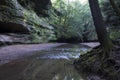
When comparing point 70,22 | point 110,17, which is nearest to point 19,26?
point 110,17

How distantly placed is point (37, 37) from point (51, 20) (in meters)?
8.66

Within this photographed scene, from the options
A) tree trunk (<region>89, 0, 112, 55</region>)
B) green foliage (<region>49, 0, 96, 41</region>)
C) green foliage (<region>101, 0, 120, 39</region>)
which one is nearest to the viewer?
tree trunk (<region>89, 0, 112, 55</region>)

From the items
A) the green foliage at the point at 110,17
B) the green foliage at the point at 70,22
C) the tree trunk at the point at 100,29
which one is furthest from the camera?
the green foliage at the point at 70,22

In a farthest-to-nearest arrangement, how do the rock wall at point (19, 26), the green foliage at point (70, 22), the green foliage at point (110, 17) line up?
the green foliage at point (70, 22) → the rock wall at point (19, 26) → the green foliage at point (110, 17)

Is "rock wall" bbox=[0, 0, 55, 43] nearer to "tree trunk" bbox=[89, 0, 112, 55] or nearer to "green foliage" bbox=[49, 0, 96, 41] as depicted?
"green foliage" bbox=[49, 0, 96, 41]

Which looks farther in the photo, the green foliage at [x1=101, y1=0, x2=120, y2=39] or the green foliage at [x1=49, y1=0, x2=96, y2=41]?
the green foliage at [x1=49, y1=0, x2=96, y2=41]

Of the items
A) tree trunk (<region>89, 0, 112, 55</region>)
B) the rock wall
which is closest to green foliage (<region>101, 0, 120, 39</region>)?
the rock wall

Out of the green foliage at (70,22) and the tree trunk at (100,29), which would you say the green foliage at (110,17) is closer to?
the green foliage at (70,22)

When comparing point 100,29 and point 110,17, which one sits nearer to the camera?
point 100,29

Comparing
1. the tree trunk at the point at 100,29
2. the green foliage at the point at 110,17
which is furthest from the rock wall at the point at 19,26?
the tree trunk at the point at 100,29

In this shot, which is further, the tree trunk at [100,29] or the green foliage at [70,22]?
the green foliage at [70,22]

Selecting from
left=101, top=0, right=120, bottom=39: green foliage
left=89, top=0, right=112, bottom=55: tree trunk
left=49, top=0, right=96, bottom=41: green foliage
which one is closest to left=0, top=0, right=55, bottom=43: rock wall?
left=49, top=0, right=96, bottom=41: green foliage

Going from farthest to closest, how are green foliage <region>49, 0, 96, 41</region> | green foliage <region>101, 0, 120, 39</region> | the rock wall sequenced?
green foliage <region>49, 0, 96, 41</region> < the rock wall < green foliage <region>101, 0, 120, 39</region>

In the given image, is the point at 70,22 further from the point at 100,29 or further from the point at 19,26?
the point at 100,29
